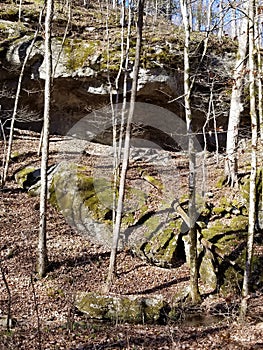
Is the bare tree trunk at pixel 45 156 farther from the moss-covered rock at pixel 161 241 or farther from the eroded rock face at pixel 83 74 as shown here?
the eroded rock face at pixel 83 74

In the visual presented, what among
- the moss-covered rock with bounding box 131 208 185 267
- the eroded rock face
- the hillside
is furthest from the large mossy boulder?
the eroded rock face

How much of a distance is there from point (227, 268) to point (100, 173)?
25.3 ft

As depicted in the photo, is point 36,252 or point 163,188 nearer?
point 36,252

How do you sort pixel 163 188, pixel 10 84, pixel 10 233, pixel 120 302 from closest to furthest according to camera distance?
pixel 120 302, pixel 10 233, pixel 163 188, pixel 10 84

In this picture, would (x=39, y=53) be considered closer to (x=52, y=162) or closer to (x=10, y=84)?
(x=10, y=84)

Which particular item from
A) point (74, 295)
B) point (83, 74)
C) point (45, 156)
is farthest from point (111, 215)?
point (83, 74)

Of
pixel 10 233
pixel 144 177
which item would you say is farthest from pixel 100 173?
pixel 10 233

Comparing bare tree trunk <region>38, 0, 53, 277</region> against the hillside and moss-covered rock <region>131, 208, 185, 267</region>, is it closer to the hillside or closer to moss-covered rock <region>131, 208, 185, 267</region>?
the hillside

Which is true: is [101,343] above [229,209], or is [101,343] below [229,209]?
below

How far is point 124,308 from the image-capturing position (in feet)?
24.4

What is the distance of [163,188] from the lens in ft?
45.3

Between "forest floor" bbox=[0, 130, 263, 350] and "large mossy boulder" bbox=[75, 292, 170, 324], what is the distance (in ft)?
0.61

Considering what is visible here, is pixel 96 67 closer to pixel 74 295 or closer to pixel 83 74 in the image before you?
pixel 83 74

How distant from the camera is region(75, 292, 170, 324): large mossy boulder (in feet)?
23.9
